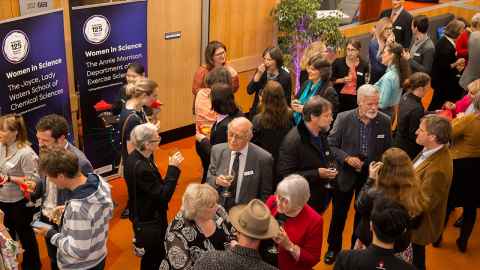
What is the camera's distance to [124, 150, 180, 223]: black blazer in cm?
387

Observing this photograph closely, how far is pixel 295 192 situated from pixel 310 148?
1.08 meters

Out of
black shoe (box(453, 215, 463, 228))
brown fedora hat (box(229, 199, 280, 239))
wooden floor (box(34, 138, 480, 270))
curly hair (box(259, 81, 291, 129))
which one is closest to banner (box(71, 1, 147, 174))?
wooden floor (box(34, 138, 480, 270))

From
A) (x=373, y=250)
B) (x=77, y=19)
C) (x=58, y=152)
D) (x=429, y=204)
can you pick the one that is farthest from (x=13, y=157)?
(x=429, y=204)

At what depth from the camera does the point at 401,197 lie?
3816mm

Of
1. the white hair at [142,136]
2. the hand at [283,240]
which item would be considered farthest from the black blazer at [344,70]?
the hand at [283,240]

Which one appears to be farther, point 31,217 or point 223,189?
point 31,217

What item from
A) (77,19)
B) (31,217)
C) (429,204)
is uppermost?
(77,19)

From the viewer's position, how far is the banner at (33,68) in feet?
16.9

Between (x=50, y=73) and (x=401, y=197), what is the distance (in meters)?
3.66

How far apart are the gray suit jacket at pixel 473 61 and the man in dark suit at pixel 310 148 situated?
12.3 ft

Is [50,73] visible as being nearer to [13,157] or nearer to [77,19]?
[77,19]

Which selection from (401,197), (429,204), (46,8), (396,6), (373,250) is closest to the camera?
(373,250)

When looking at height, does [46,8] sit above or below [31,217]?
above

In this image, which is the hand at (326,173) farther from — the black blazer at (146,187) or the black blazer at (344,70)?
the black blazer at (344,70)
